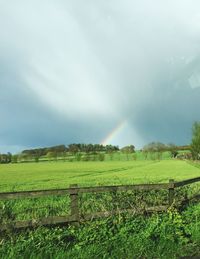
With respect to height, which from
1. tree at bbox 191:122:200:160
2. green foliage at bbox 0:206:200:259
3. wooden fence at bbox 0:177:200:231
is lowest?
green foliage at bbox 0:206:200:259

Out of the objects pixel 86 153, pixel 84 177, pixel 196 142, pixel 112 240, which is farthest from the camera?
pixel 86 153

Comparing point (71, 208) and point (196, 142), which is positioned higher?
point (196, 142)

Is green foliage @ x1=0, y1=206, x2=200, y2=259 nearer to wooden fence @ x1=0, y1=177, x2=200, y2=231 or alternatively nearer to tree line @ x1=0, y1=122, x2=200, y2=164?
wooden fence @ x1=0, y1=177, x2=200, y2=231

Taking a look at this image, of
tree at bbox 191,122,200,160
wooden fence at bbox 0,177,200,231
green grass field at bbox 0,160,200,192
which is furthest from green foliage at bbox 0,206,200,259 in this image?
tree at bbox 191,122,200,160

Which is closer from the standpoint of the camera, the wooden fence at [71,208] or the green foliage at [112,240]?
the green foliage at [112,240]

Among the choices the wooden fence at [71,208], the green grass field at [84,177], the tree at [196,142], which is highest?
the tree at [196,142]

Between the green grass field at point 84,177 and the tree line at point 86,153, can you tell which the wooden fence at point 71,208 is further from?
the tree line at point 86,153

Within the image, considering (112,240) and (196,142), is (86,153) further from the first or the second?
(112,240)

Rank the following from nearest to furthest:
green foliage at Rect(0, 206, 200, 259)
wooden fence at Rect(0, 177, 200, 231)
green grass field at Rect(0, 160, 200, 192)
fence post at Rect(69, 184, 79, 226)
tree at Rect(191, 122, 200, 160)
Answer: green foliage at Rect(0, 206, 200, 259), wooden fence at Rect(0, 177, 200, 231), fence post at Rect(69, 184, 79, 226), green grass field at Rect(0, 160, 200, 192), tree at Rect(191, 122, 200, 160)

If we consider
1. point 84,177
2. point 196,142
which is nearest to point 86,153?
point 196,142

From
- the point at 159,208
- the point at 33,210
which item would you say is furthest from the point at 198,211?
the point at 33,210

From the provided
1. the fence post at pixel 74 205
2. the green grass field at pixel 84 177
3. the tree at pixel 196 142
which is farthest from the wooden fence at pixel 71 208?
the tree at pixel 196 142

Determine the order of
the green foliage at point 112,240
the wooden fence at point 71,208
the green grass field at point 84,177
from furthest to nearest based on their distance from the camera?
1. the green grass field at point 84,177
2. the wooden fence at point 71,208
3. the green foliage at point 112,240

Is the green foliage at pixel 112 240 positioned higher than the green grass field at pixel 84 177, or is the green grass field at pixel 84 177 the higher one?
the green grass field at pixel 84 177
